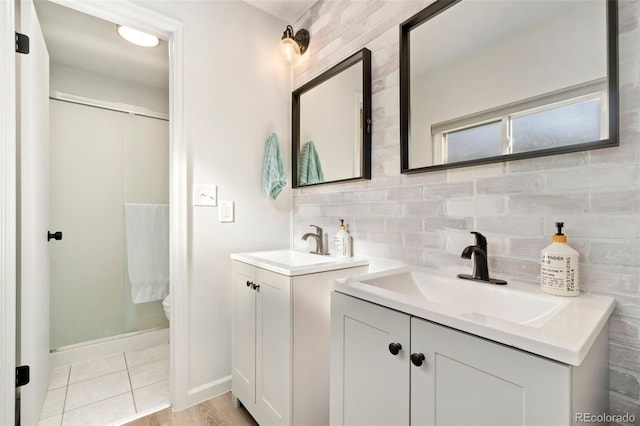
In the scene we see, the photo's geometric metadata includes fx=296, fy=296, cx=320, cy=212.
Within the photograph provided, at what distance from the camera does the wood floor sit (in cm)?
152

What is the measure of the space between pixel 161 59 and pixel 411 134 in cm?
207

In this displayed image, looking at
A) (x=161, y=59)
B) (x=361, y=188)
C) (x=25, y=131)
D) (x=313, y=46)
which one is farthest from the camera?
(x=161, y=59)

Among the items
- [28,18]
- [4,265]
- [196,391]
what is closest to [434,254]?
[196,391]

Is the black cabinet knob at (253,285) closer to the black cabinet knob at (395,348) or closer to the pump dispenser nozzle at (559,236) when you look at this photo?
the black cabinet knob at (395,348)

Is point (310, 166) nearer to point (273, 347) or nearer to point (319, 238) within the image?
point (319, 238)

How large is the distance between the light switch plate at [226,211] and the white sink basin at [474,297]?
1.06 metres

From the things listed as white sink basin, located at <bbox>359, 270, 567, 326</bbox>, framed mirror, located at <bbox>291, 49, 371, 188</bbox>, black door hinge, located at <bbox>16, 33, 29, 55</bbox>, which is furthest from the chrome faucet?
black door hinge, located at <bbox>16, 33, 29, 55</bbox>

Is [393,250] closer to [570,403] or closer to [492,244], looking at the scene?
[492,244]

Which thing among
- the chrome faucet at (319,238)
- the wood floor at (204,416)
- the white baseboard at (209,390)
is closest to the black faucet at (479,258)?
the chrome faucet at (319,238)

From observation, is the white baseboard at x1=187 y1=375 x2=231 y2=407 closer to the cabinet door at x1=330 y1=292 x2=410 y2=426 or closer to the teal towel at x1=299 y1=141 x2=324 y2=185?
the cabinet door at x1=330 y1=292 x2=410 y2=426

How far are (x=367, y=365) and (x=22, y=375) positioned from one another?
1598 millimetres

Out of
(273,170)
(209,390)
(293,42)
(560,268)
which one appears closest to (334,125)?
(273,170)

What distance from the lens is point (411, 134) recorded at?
1.35 m

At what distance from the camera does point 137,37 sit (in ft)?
6.58
